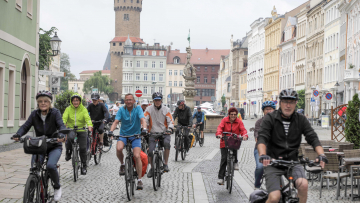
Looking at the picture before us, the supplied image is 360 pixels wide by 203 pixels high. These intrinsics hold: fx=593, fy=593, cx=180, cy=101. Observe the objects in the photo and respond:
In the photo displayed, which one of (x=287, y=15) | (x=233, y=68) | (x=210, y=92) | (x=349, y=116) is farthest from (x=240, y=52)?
(x=349, y=116)

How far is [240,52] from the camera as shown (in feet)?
395

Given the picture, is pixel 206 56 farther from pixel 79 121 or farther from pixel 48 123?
pixel 48 123

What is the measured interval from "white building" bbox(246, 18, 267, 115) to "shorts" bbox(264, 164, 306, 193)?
86429 millimetres

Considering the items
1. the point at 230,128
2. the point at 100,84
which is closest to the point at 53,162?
the point at 230,128

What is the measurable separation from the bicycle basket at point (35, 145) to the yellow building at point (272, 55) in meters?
77.2

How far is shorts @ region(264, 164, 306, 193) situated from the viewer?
5.96 m

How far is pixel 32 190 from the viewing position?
745 cm

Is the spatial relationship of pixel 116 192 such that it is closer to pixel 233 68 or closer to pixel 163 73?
pixel 233 68

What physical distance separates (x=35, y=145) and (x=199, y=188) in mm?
4340

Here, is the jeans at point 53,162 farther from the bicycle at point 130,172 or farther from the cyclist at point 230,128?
the cyclist at point 230,128

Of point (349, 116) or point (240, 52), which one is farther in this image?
point (240, 52)

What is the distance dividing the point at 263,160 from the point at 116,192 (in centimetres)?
521

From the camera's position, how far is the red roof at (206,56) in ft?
543

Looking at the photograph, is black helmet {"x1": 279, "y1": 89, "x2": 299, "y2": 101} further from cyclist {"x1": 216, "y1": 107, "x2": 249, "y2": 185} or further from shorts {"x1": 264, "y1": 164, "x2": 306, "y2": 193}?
cyclist {"x1": 216, "y1": 107, "x2": 249, "y2": 185}
